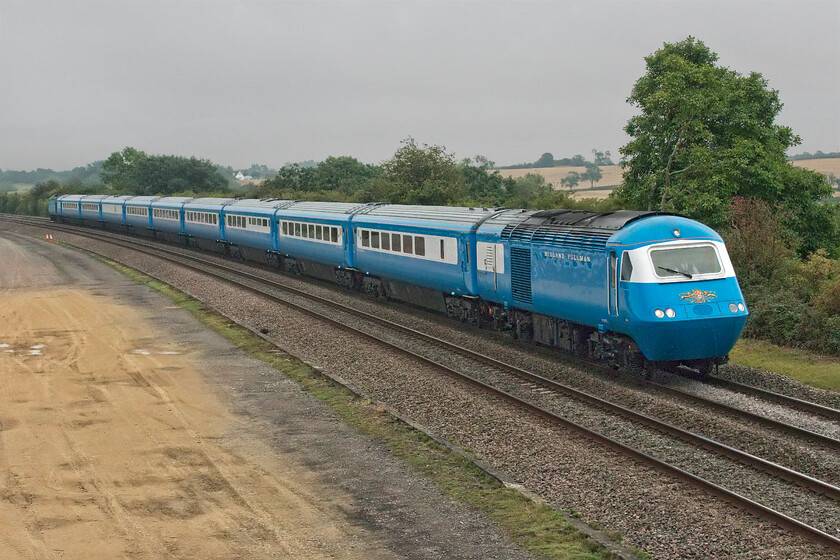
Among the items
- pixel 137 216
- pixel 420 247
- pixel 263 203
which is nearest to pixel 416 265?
pixel 420 247

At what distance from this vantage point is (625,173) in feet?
133

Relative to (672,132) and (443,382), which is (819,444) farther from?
(672,132)

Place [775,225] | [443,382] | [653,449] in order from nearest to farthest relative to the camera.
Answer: [653,449]
[443,382]
[775,225]

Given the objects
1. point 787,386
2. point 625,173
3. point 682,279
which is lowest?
point 787,386

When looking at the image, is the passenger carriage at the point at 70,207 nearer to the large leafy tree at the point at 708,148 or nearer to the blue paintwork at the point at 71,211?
the blue paintwork at the point at 71,211

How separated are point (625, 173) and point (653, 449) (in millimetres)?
28880

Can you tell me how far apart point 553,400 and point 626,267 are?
121 inches

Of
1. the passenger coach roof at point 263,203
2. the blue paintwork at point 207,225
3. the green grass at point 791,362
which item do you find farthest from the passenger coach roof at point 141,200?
the green grass at point 791,362

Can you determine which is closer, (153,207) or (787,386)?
(787,386)

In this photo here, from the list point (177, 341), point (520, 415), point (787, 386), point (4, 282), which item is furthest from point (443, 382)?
point (4, 282)

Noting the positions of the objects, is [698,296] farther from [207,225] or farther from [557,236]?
[207,225]

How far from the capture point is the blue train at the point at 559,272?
16688mm

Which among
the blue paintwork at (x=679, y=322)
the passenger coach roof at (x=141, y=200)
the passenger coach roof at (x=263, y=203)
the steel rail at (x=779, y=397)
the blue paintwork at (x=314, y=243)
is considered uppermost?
the passenger coach roof at (x=141, y=200)

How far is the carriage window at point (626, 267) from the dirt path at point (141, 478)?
7.86m
